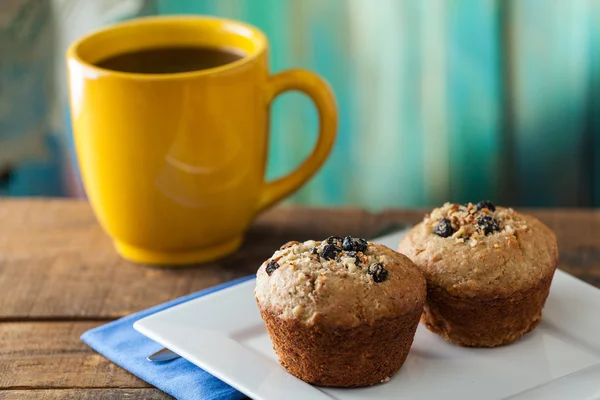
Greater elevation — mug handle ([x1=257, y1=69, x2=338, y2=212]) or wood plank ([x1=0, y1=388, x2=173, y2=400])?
mug handle ([x1=257, y1=69, x2=338, y2=212])

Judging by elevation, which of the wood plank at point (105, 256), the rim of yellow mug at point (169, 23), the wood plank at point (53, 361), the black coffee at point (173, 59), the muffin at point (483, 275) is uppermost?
the rim of yellow mug at point (169, 23)

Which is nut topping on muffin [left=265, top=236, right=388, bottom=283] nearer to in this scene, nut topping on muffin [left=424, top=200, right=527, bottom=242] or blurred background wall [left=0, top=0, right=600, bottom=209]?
nut topping on muffin [left=424, top=200, right=527, bottom=242]

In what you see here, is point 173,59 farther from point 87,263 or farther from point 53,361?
point 53,361

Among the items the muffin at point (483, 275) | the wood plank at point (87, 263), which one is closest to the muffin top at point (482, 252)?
the muffin at point (483, 275)

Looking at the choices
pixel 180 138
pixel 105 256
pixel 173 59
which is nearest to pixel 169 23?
pixel 173 59

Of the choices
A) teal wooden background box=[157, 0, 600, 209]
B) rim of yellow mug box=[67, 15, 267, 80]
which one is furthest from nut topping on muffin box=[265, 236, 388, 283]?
teal wooden background box=[157, 0, 600, 209]

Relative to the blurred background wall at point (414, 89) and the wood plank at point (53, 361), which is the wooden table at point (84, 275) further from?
the blurred background wall at point (414, 89)

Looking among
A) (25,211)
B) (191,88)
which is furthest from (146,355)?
(25,211)
